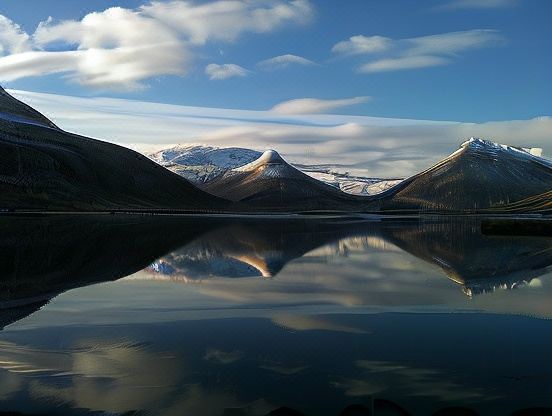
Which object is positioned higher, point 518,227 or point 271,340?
point 518,227

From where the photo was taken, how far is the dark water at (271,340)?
11.1m

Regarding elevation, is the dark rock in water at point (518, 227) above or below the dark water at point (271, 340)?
above

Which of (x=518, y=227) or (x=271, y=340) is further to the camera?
(x=518, y=227)

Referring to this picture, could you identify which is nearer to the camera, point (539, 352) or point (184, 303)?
point (539, 352)

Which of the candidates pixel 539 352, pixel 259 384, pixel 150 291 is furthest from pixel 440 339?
pixel 150 291

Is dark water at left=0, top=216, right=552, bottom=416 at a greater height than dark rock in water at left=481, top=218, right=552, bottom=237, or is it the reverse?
dark rock in water at left=481, top=218, right=552, bottom=237

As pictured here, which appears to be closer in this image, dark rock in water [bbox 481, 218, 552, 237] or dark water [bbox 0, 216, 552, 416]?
dark water [bbox 0, 216, 552, 416]

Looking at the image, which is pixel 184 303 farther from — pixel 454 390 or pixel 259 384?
pixel 454 390

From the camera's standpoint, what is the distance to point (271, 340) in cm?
1569

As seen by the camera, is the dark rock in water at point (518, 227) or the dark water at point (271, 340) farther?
the dark rock in water at point (518, 227)

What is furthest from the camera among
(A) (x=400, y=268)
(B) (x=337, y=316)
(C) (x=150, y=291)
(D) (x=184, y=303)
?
(A) (x=400, y=268)

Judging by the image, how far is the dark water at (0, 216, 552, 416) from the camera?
11.1 meters

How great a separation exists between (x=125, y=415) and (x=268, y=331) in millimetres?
7007

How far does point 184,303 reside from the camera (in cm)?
2175
